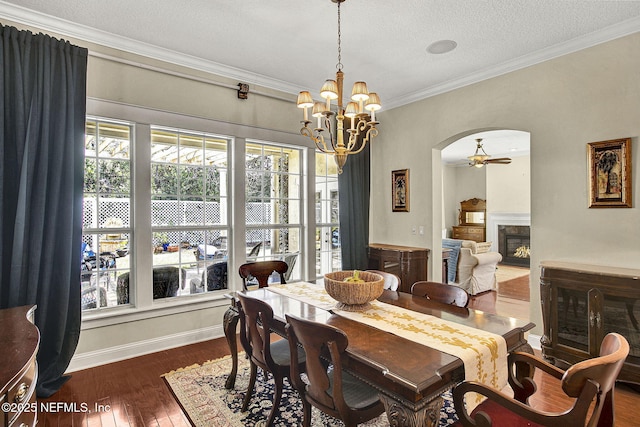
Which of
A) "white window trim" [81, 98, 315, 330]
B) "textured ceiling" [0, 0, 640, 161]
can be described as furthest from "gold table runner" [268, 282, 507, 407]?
"textured ceiling" [0, 0, 640, 161]

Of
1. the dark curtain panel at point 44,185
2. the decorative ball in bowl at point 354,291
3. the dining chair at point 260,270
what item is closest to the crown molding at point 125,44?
the dark curtain panel at point 44,185

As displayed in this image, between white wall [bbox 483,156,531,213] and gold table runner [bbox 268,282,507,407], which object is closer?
gold table runner [bbox 268,282,507,407]

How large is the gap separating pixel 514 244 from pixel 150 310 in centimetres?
862

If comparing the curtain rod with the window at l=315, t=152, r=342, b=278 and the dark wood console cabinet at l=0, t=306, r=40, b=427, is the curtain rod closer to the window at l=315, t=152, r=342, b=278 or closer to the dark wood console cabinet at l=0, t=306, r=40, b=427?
the window at l=315, t=152, r=342, b=278

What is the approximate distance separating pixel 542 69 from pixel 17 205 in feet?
15.4

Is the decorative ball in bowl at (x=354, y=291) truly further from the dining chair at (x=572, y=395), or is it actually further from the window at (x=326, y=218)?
the window at (x=326, y=218)

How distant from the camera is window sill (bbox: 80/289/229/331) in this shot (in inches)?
119

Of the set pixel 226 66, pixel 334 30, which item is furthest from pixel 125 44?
pixel 334 30

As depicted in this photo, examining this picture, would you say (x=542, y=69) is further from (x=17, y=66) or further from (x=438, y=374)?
(x=17, y=66)

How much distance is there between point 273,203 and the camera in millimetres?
4242

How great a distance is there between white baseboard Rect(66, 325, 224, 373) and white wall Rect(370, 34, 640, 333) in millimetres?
2925

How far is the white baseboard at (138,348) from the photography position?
2957mm

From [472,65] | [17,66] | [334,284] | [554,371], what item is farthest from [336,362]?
[472,65]

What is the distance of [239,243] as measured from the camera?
3865 mm
